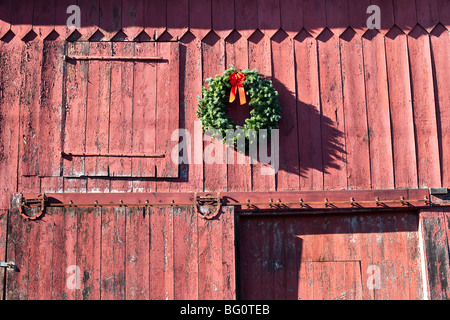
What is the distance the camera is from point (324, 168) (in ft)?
21.1

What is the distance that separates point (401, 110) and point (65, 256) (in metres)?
3.98

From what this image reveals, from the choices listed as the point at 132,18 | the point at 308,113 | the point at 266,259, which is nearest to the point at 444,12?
the point at 308,113

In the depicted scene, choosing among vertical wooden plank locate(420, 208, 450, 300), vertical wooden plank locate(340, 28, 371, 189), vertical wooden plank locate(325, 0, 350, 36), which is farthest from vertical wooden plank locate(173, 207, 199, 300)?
vertical wooden plank locate(325, 0, 350, 36)

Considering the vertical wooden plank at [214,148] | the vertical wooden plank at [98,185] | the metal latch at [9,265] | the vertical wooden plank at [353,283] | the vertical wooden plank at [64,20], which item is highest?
the vertical wooden plank at [64,20]

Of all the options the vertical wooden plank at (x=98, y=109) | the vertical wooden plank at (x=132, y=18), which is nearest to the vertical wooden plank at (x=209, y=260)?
the vertical wooden plank at (x=98, y=109)

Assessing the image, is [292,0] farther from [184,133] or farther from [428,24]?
[184,133]

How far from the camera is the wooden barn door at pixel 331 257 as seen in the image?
629cm

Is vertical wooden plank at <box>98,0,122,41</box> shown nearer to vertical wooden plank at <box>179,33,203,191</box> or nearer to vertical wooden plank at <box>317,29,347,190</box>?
vertical wooden plank at <box>179,33,203,191</box>

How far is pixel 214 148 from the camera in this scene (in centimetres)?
645

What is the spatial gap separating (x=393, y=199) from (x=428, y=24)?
2.05 metres

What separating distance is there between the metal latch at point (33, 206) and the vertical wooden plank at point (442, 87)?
4.34 m

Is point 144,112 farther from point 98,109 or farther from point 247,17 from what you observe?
point 247,17

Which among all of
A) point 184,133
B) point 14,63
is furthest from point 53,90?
point 184,133

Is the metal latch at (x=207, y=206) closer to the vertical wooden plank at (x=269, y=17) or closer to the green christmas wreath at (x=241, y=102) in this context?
the green christmas wreath at (x=241, y=102)
